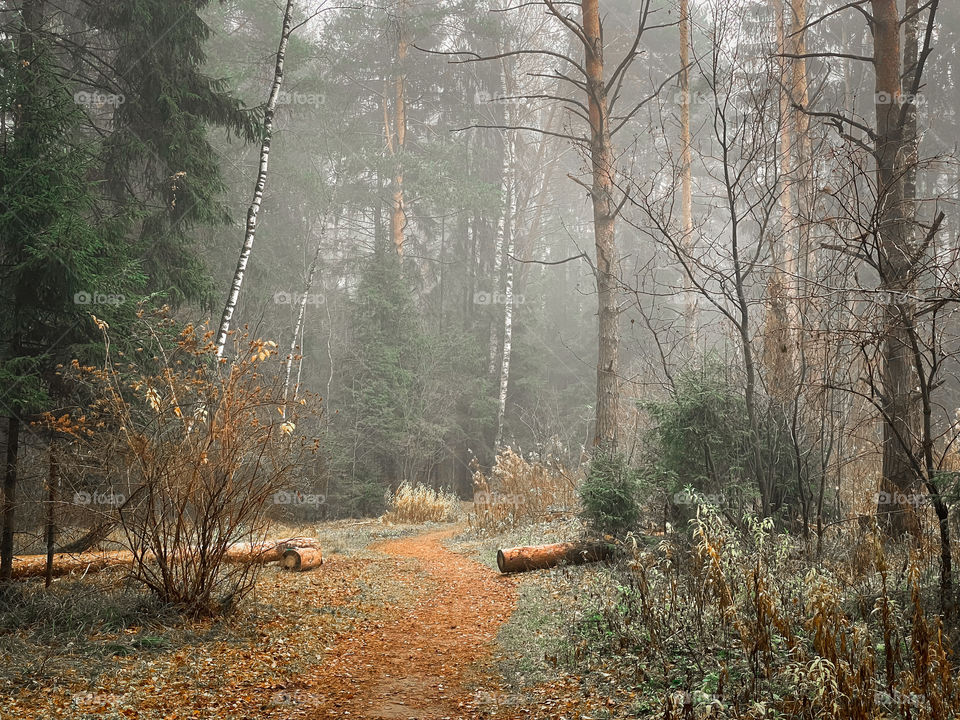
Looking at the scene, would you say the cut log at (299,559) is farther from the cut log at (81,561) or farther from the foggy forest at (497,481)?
the cut log at (81,561)

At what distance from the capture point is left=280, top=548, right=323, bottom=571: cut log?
894cm

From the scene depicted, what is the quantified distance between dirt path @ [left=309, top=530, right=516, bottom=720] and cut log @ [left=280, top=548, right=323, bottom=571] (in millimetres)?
1054

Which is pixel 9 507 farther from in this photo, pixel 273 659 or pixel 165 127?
pixel 165 127

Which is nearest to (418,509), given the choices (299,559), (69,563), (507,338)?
(299,559)

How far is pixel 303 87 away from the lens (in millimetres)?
19391

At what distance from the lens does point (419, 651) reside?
226 inches

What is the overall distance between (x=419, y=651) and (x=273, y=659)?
3.88ft

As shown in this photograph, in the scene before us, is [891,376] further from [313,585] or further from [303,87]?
[303,87]

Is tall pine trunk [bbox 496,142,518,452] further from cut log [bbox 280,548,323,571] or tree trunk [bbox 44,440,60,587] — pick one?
tree trunk [bbox 44,440,60,587]

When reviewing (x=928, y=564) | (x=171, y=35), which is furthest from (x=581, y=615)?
(x=171, y=35)

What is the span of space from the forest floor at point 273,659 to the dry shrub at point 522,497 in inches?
183

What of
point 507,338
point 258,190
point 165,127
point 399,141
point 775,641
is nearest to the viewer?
point 775,641

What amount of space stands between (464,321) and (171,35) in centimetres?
1607

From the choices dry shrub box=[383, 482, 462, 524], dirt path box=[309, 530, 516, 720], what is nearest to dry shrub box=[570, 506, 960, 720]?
dirt path box=[309, 530, 516, 720]
